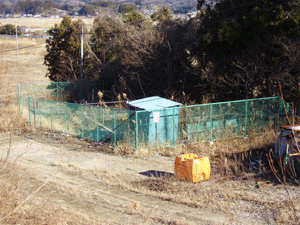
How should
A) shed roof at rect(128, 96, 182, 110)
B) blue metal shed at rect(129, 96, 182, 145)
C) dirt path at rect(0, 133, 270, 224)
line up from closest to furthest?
dirt path at rect(0, 133, 270, 224) < blue metal shed at rect(129, 96, 182, 145) < shed roof at rect(128, 96, 182, 110)

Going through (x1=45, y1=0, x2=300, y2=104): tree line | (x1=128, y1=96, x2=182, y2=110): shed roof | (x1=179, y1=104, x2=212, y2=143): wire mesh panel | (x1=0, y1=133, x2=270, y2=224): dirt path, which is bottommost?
(x1=0, y1=133, x2=270, y2=224): dirt path

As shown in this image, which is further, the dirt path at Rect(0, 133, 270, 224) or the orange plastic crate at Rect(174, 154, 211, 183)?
the orange plastic crate at Rect(174, 154, 211, 183)

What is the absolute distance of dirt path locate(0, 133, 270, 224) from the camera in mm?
5969

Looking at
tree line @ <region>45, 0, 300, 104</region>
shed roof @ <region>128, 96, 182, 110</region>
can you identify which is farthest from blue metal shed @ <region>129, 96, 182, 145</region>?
tree line @ <region>45, 0, 300, 104</region>

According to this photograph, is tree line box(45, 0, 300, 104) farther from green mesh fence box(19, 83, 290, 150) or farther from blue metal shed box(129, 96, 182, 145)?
blue metal shed box(129, 96, 182, 145)

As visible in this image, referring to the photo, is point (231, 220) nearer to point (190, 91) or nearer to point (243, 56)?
point (243, 56)

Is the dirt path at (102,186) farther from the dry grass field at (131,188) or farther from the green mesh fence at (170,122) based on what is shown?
the green mesh fence at (170,122)

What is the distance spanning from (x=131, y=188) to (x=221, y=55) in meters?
11.1

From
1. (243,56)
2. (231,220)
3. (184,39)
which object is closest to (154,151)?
(231,220)

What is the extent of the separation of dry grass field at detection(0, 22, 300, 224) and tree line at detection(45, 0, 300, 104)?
422 centimetres

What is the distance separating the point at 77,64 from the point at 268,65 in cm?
1948

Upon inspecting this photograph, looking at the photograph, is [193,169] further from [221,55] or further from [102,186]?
[221,55]

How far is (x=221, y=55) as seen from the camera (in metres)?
16.6

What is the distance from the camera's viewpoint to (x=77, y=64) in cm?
2964
